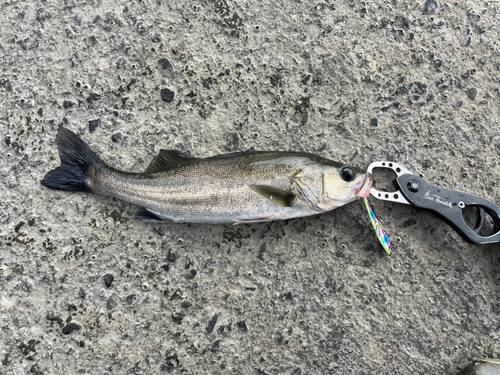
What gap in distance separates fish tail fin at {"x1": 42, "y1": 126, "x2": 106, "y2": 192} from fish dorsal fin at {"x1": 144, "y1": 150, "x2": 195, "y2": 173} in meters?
0.41

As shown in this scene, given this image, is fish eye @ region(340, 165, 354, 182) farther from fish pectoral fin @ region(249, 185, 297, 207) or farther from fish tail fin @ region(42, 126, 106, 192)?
fish tail fin @ region(42, 126, 106, 192)

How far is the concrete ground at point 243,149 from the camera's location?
2.74m

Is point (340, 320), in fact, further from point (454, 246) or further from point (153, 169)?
point (153, 169)

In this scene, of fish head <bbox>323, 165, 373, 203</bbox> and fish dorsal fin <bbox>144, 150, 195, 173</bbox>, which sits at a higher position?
fish head <bbox>323, 165, 373, 203</bbox>

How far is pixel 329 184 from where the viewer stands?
8.18ft

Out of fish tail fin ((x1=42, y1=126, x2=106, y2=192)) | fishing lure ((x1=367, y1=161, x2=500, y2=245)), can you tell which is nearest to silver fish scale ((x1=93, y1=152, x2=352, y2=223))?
fish tail fin ((x1=42, y1=126, x2=106, y2=192))

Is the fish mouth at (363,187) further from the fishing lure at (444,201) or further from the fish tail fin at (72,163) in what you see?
the fish tail fin at (72,163)

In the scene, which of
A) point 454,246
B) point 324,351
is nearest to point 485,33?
point 454,246

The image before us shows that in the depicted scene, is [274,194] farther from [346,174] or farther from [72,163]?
[72,163]

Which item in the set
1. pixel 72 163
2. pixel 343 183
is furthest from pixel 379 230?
pixel 72 163

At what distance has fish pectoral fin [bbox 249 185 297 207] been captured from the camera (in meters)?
2.45

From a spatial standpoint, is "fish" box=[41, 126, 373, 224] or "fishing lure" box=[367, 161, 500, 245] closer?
"fish" box=[41, 126, 373, 224]

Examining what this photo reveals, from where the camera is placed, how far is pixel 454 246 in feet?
9.36

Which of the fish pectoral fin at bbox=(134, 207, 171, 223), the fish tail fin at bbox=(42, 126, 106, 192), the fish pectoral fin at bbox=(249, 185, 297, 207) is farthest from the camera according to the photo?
the fish tail fin at bbox=(42, 126, 106, 192)
